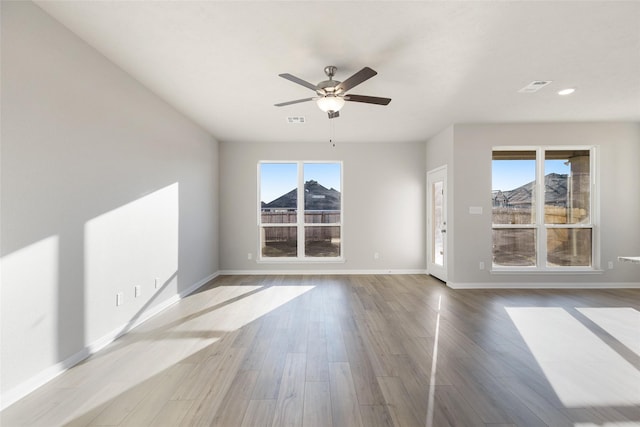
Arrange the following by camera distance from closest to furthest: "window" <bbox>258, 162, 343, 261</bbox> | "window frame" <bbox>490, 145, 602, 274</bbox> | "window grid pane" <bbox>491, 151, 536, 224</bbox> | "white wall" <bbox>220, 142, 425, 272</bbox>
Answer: "window frame" <bbox>490, 145, 602, 274</bbox> → "window grid pane" <bbox>491, 151, 536, 224</bbox> → "white wall" <bbox>220, 142, 425, 272</bbox> → "window" <bbox>258, 162, 343, 261</bbox>

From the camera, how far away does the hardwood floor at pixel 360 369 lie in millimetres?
1743

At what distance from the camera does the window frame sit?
4793 millimetres

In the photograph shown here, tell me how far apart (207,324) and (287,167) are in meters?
3.68

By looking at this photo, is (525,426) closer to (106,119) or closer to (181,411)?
(181,411)

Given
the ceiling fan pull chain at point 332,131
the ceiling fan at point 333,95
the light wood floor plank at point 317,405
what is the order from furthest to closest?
the ceiling fan pull chain at point 332,131 → the ceiling fan at point 333,95 → the light wood floor plank at point 317,405

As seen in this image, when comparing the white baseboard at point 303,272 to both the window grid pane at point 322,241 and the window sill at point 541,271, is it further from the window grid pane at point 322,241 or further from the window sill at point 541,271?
the window sill at point 541,271

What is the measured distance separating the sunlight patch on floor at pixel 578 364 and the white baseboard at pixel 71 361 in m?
3.65

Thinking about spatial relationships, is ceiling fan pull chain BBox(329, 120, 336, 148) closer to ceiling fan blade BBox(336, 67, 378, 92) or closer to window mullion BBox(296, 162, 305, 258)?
window mullion BBox(296, 162, 305, 258)

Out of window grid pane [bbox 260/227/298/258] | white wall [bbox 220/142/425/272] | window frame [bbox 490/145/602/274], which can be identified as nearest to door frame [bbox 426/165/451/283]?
white wall [bbox 220/142/425/272]

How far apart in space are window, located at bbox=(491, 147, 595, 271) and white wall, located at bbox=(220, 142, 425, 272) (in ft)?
4.80

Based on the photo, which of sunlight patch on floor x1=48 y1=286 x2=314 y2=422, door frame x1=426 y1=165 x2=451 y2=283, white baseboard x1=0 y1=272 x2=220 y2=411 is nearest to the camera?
white baseboard x1=0 y1=272 x2=220 y2=411

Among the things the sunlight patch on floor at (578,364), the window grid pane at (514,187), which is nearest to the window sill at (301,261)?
the window grid pane at (514,187)

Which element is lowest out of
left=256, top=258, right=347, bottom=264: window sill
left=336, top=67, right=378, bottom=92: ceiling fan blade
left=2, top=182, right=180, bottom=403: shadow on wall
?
left=256, top=258, right=347, bottom=264: window sill

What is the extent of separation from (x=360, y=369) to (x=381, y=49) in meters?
2.78
